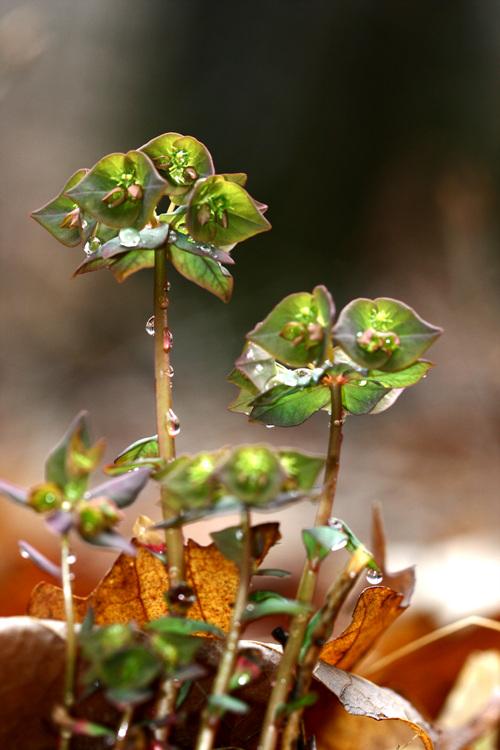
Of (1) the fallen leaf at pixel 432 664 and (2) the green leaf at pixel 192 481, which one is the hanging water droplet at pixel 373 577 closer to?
(2) the green leaf at pixel 192 481

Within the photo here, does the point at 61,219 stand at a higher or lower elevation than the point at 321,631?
higher

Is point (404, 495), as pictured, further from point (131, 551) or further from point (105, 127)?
point (131, 551)

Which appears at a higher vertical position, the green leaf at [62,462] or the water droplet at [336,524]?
the green leaf at [62,462]

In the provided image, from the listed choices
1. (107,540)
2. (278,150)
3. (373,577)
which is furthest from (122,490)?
(278,150)

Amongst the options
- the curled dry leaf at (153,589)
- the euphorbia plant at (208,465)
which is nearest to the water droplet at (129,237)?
the euphorbia plant at (208,465)

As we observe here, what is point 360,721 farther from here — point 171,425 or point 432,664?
point 171,425
